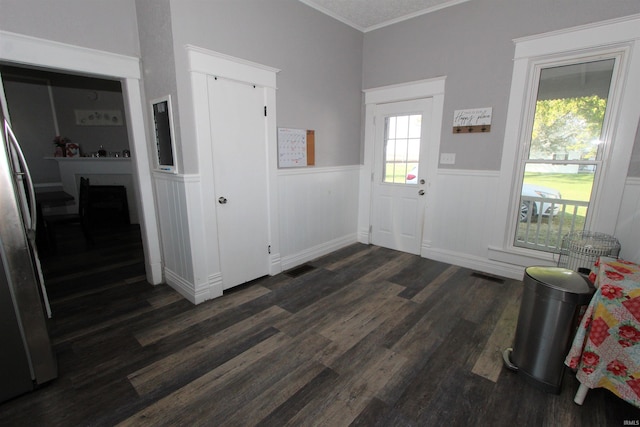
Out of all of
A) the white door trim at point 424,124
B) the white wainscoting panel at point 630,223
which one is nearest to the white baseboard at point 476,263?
the white door trim at point 424,124

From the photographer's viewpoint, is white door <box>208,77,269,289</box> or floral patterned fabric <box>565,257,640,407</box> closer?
floral patterned fabric <box>565,257,640,407</box>

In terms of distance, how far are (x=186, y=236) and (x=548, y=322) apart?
9.17 feet

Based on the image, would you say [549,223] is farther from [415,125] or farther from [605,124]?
[415,125]

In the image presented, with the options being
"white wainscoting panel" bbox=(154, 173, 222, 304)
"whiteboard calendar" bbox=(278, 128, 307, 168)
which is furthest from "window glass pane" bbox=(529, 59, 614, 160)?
"white wainscoting panel" bbox=(154, 173, 222, 304)

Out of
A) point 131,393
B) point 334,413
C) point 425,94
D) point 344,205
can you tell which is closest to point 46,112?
point 344,205

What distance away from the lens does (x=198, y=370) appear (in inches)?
74.8

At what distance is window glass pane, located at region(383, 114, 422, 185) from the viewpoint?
3.80 m

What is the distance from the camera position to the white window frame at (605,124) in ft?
8.13

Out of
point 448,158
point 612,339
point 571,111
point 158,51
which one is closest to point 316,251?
point 448,158

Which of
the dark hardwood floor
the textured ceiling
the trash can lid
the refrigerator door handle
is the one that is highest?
the textured ceiling

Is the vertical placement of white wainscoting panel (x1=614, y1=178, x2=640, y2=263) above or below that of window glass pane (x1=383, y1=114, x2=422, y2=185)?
below

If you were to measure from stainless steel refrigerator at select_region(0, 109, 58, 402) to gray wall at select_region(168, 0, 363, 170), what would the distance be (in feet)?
3.80

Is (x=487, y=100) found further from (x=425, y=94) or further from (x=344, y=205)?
(x=344, y=205)

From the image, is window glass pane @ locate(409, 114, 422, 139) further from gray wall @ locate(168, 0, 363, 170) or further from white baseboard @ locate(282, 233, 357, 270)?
white baseboard @ locate(282, 233, 357, 270)
